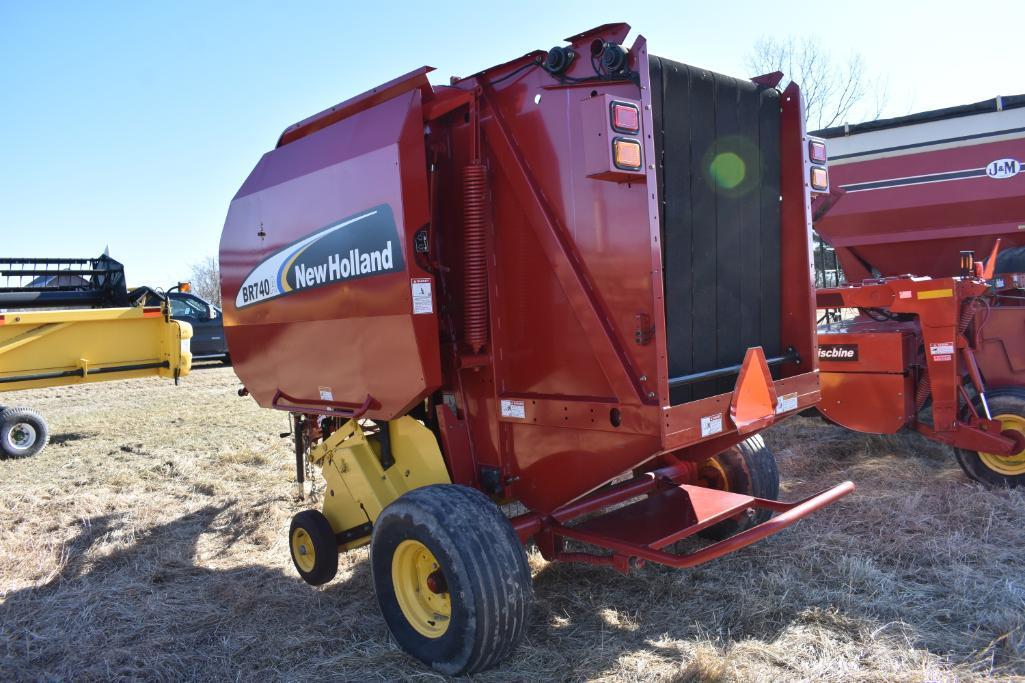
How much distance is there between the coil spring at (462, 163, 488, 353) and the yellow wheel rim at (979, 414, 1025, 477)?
3939 mm

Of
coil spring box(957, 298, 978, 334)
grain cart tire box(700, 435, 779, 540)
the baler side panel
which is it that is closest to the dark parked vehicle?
the baler side panel

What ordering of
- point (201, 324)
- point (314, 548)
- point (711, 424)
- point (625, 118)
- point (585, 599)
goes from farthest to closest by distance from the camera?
1. point (201, 324)
2. point (314, 548)
3. point (585, 599)
4. point (711, 424)
5. point (625, 118)

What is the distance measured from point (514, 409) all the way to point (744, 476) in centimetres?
175

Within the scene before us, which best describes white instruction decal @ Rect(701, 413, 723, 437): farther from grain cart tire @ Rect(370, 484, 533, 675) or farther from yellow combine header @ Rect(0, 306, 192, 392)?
yellow combine header @ Rect(0, 306, 192, 392)

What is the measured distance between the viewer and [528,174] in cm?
317

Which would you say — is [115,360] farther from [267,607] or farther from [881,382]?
[881,382]

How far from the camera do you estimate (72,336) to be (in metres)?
7.69

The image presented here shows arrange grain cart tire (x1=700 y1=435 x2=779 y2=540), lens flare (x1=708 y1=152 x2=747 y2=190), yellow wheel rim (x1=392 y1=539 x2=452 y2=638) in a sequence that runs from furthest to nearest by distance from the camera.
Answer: grain cart tire (x1=700 y1=435 x2=779 y2=540) < lens flare (x1=708 y1=152 x2=747 y2=190) < yellow wheel rim (x1=392 y1=539 x2=452 y2=638)

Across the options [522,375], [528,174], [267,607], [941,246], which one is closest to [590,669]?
[522,375]

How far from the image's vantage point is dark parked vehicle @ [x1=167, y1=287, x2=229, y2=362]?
583 inches

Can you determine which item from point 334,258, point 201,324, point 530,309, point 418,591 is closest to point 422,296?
point 530,309

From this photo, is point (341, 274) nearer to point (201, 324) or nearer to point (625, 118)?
point (625, 118)

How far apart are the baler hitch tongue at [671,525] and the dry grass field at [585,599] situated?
35 cm

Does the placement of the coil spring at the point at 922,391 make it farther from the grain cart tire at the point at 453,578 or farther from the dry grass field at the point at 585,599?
the grain cart tire at the point at 453,578
